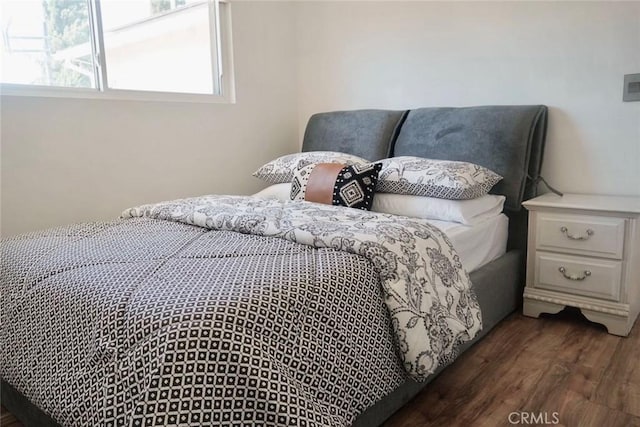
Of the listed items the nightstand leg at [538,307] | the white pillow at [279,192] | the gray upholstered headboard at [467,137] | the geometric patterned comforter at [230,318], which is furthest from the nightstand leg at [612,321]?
the white pillow at [279,192]

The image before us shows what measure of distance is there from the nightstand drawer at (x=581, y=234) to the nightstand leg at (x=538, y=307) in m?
0.28

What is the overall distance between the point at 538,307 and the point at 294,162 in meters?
1.48

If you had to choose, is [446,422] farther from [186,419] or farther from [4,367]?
[4,367]

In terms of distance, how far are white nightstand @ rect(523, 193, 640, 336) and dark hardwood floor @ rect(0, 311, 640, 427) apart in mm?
123

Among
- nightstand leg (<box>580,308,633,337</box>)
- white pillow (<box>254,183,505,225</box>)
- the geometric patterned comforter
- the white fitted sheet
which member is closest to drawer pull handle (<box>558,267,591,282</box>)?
nightstand leg (<box>580,308,633,337</box>)

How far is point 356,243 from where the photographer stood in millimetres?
1481

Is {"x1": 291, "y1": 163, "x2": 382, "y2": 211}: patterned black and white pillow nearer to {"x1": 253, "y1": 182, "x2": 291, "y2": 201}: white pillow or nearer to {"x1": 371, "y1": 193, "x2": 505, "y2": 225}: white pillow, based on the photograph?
{"x1": 371, "y1": 193, "x2": 505, "y2": 225}: white pillow

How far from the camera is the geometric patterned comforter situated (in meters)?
1.02

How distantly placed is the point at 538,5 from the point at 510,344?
67.7 inches

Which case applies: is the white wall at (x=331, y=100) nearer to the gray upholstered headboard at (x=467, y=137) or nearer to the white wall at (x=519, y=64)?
the white wall at (x=519, y=64)

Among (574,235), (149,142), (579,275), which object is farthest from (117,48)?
(579,275)

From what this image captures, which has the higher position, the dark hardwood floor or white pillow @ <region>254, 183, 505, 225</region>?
white pillow @ <region>254, 183, 505, 225</region>

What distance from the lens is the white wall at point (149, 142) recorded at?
2.31 metres

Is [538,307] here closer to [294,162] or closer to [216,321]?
[294,162]
